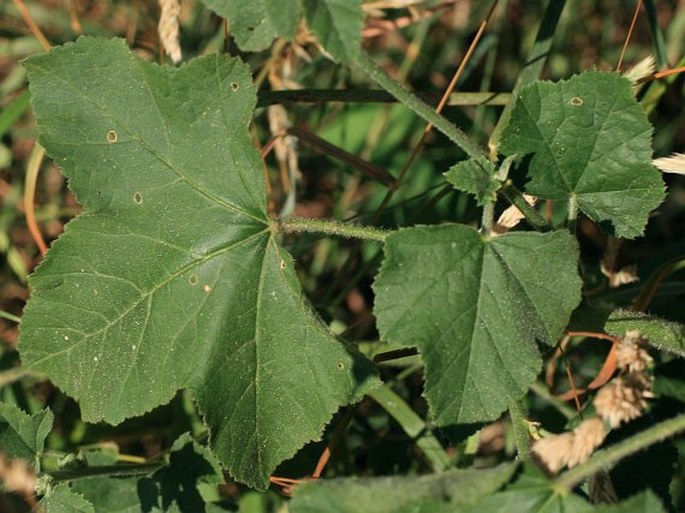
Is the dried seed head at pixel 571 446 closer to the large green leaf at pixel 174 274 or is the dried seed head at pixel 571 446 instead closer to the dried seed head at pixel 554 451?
the dried seed head at pixel 554 451

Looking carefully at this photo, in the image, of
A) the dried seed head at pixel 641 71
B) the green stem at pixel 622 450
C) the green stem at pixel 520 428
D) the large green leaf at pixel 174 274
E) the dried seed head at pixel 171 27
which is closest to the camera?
the green stem at pixel 622 450

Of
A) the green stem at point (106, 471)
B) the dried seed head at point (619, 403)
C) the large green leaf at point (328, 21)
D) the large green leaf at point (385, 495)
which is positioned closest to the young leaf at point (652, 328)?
the dried seed head at point (619, 403)

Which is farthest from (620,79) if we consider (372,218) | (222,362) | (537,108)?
(222,362)

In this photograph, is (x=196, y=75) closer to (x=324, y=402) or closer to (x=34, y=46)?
(x=324, y=402)

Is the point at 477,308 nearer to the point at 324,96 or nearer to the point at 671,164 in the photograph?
the point at 671,164

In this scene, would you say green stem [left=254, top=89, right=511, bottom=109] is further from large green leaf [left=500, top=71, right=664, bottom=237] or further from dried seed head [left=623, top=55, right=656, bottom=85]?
large green leaf [left=500, top=71, right=664, bottom=237]

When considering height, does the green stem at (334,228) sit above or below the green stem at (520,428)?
above

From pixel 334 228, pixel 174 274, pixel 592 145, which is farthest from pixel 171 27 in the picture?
pixel 592 145
